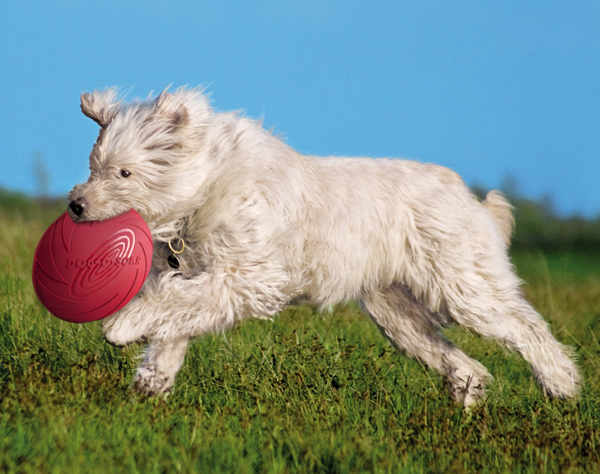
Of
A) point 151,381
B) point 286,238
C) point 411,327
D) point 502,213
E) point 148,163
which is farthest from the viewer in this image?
point 502,213

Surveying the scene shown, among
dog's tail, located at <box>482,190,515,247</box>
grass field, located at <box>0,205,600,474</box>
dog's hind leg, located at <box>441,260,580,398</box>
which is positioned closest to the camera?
grass field, located at <box>0,205,600,474</box>

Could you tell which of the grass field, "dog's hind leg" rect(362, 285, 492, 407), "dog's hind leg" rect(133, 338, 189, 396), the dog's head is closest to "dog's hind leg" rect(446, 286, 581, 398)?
the grass field

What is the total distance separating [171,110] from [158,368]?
1.84m

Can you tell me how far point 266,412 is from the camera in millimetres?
5012

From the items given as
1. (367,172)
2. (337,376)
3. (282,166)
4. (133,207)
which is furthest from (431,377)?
(133,207)

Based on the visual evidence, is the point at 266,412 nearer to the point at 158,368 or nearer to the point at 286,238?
the point at 158,368

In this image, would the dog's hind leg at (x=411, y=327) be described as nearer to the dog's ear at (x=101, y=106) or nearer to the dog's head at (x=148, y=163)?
the dog's head at (x=148, y=163)

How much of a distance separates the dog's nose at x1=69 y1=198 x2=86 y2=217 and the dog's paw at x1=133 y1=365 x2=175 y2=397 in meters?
1.22

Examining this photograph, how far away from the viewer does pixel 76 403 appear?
4781 mm

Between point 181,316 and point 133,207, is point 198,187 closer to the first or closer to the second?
point 133,207

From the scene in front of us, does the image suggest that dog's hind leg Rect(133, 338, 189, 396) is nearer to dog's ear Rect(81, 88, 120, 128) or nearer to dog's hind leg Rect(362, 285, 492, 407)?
dog's ear Rect(81, 88, 120, 128)

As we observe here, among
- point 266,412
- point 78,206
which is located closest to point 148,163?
point 78,206

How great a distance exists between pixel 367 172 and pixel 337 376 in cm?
171

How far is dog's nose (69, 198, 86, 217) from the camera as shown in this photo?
16.3ft
